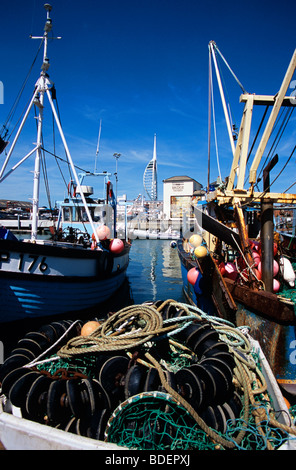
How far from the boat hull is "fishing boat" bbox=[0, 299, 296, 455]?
3301 millimetres

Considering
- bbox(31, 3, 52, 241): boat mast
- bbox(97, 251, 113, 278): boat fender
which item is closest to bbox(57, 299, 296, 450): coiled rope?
bbox(97, 251, 113, 278): boat fender

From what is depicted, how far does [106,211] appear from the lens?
1298cm

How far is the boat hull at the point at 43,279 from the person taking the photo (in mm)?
6449

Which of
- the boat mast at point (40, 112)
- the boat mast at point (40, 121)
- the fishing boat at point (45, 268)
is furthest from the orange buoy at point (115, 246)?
the boat mast at point (40, 112)

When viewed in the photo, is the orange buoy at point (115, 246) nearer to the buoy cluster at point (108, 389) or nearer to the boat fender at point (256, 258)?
the boat fender at point (256, 258)

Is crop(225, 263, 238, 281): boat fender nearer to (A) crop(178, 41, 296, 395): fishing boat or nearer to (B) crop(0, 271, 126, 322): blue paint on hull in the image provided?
(A) crop(178, 41, 296, 395): fishing boat

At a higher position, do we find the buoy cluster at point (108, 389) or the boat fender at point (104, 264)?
the boat fender at point (104, 264)

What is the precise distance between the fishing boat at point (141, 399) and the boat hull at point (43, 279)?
3301 mm

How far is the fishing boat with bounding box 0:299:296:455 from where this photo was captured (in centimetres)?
243

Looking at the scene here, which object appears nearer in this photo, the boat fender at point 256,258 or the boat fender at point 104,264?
the boat fender at point 256,258

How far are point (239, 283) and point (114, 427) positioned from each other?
469cm

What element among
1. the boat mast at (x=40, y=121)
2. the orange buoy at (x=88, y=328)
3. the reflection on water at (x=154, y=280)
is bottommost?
the reflection on water at (x=154, y=280)
